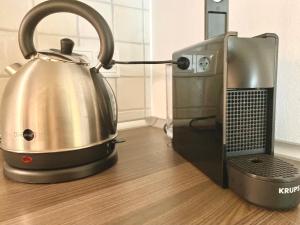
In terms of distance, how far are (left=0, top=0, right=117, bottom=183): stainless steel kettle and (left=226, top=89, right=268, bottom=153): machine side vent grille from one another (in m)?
0.24

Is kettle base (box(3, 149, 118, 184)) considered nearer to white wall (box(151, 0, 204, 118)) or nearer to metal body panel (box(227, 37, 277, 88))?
metal body panel (box(227, 37, 277, 88))

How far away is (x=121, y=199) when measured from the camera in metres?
0.38

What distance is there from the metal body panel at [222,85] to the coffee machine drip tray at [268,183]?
39mm

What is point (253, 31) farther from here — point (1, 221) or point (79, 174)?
point (1, 221)

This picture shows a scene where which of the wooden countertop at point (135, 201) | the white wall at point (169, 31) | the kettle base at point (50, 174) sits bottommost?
the wooden countertop at point (135, 201)

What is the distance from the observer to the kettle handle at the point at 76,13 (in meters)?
0.45

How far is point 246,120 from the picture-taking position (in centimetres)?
40

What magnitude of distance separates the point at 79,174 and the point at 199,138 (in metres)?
0.24

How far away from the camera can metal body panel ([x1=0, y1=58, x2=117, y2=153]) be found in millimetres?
423

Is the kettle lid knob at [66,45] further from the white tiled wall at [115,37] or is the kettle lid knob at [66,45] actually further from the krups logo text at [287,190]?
the krups logo text at [287,190]

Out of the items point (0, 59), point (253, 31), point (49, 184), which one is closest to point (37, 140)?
point (49, 184)

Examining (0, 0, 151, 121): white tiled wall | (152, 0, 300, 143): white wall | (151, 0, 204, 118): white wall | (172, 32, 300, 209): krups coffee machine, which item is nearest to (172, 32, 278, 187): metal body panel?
(172, 32, 300, 209): krups coffee machine

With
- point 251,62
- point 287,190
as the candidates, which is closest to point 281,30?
point 251,62

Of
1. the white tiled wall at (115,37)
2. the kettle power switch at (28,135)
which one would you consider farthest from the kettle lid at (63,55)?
the white tiled wall at (115,37)
